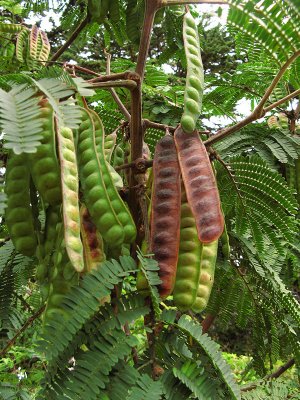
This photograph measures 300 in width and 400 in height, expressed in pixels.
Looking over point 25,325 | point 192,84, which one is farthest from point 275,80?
point 25,325

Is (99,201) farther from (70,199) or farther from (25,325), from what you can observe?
(25,325)

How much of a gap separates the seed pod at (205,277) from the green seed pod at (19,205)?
0.43m

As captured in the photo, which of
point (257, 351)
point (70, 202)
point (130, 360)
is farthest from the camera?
point (257, 351)

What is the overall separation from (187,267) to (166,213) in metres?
0.14

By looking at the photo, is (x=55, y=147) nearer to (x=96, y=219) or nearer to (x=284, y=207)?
(x=96, y=219)

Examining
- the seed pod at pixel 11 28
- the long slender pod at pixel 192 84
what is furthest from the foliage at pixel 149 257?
the long slender pod at pixel 192 84

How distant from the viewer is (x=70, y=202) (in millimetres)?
1172

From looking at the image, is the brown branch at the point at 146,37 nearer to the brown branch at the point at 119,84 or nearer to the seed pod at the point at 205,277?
the brown branch at the point at 119,84

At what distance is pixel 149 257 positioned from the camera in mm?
1341

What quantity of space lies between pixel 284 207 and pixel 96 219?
77 centimetres

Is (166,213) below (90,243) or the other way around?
the other way around

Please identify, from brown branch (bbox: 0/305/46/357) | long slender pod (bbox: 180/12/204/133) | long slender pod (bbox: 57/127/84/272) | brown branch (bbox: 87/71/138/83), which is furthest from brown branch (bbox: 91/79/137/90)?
brown branch (bbox: 0/305/46/357)

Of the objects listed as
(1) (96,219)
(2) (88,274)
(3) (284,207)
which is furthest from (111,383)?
(3) (284,207)

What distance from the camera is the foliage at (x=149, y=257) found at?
119cm
